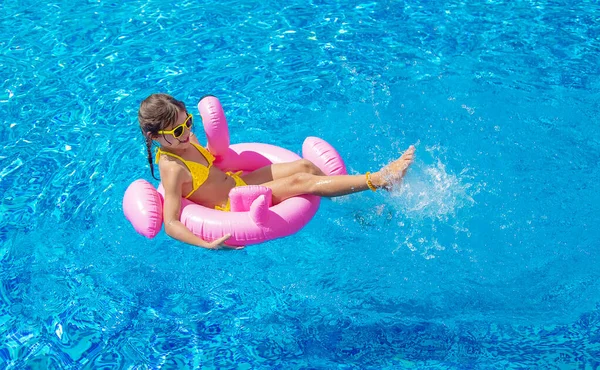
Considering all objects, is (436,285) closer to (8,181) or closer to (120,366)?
(120,366)

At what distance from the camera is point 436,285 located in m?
5.14

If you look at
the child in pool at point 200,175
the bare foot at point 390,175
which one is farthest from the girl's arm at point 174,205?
the bare foot at point 390,175

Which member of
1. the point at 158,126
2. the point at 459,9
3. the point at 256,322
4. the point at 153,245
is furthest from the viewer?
the point at 459,9

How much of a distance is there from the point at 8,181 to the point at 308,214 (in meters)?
3.01

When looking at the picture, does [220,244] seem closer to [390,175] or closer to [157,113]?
[157,113]

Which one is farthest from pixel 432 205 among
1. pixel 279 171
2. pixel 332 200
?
pixel 279 171

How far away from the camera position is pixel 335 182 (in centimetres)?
497

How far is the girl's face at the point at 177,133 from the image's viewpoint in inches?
187

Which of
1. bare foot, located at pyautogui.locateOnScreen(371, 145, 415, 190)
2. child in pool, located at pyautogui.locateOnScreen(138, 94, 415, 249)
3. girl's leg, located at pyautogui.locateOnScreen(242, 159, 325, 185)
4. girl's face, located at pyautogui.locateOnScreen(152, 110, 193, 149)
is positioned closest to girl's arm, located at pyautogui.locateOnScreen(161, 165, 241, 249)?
child in pool, located at pyautogui.locateOnScreen(138, 94, 415, 249)

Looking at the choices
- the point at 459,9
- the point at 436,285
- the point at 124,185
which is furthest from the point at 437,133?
the point at 124,185

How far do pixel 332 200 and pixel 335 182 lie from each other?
0.90 meters

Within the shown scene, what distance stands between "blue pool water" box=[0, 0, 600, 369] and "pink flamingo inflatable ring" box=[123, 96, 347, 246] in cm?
62

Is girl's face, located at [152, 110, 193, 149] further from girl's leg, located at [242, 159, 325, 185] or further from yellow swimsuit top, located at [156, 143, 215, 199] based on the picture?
girl's leg, located at [242, 159, 325, 185]

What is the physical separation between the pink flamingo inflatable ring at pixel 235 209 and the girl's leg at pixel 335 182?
8 cm
